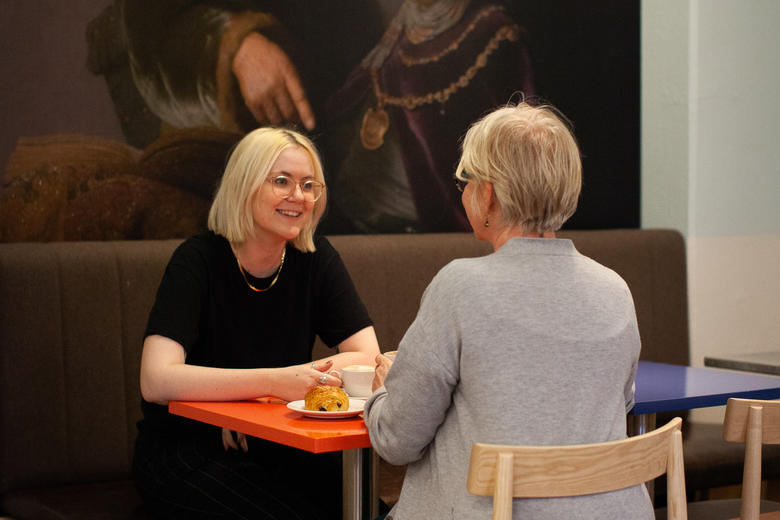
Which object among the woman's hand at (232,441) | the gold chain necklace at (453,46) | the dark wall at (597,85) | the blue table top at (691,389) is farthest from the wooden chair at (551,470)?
the dark wall at (597,85)

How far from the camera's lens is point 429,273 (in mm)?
3148

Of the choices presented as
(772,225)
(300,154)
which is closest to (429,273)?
(300,154)

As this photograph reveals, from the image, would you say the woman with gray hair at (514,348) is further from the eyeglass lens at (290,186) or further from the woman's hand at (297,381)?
the eyeglass lens at (290,186)

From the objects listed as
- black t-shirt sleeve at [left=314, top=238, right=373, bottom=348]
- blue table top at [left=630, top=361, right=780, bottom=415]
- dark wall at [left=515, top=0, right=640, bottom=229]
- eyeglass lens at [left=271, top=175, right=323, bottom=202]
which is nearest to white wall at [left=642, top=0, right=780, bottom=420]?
dark wall at [left=515, top=0, right=640, bottom=229]

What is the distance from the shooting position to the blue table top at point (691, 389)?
6.37ft

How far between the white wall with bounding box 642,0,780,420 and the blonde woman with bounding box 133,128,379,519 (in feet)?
6.79

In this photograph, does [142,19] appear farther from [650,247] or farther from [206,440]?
[650,247]

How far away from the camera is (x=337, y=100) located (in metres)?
3.29

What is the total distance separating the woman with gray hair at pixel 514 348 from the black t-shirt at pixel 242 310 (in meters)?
0.73

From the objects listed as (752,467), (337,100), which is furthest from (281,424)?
(337,100)

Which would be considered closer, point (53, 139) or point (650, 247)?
point (53, 139)

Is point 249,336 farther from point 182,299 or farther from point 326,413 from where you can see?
point 326,413

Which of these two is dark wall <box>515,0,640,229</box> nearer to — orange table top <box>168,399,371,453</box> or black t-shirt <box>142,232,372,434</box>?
black t-shirt <box>142,232,372,434</box>

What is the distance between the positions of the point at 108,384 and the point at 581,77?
7.96ft
